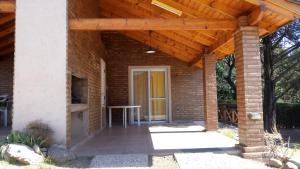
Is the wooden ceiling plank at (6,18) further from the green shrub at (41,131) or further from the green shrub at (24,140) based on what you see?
the green shrub at (24,140)

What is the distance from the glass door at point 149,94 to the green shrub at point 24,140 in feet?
24.8

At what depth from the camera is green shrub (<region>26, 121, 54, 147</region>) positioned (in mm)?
5844

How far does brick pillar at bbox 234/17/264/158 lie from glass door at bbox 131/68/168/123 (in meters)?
6.97

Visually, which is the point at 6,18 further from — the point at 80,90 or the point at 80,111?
the point at 80,111

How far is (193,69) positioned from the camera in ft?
44.2

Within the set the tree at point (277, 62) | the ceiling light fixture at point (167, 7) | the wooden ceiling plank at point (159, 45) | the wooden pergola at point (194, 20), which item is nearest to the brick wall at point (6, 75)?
the wooden pergola at point (194, 20)

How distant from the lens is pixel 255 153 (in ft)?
20.2

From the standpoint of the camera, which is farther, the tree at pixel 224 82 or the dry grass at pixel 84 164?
the tree at pixel 224 82

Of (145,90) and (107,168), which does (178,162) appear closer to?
(107,168)

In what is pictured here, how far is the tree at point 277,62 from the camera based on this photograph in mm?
13266

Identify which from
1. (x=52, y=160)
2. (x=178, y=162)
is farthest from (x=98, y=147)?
(x=178, y=162)

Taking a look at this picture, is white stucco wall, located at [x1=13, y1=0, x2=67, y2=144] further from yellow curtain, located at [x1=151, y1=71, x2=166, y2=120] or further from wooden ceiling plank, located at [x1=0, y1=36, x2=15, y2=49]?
yellow curtain, located at [x1=151, y1=71, x2=166, y2=120]

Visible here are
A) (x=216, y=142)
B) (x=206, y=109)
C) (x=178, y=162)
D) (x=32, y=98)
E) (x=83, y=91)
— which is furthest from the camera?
(x=206, y=109)

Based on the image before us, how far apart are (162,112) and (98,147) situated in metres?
6.54
